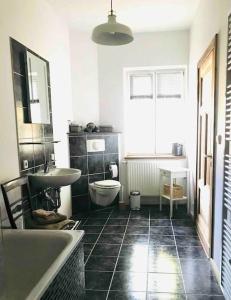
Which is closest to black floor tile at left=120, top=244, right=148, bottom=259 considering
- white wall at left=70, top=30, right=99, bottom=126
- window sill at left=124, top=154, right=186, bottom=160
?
window sill at left=124, top=154, right=186, bottom=160

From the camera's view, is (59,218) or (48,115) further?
(48,115)

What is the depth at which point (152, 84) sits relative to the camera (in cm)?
437

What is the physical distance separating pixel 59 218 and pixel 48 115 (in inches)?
50.2

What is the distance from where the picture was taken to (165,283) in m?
2.21

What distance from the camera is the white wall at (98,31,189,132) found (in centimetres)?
409

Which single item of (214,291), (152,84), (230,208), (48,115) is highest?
(152,84)

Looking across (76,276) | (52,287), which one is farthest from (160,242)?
(52,287)

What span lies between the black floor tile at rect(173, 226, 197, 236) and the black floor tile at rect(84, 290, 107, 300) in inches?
55.6

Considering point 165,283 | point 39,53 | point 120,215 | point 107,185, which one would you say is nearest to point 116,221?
point 120,215

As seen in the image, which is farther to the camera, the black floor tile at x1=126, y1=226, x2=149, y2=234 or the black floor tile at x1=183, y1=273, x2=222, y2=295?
the black floor tile at x1=126, y1=226, x2=149, y2=234

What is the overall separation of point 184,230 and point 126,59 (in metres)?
2.73

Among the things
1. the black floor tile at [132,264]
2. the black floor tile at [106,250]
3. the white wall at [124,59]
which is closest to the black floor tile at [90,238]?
the black floor tile at [106,250]

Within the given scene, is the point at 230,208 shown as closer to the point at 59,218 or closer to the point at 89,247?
the point at 59,218

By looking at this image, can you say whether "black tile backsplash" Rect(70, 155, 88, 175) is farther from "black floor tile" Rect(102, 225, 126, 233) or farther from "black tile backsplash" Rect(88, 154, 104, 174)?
"black floor tile" Rect(102, 225, 126, 233)
